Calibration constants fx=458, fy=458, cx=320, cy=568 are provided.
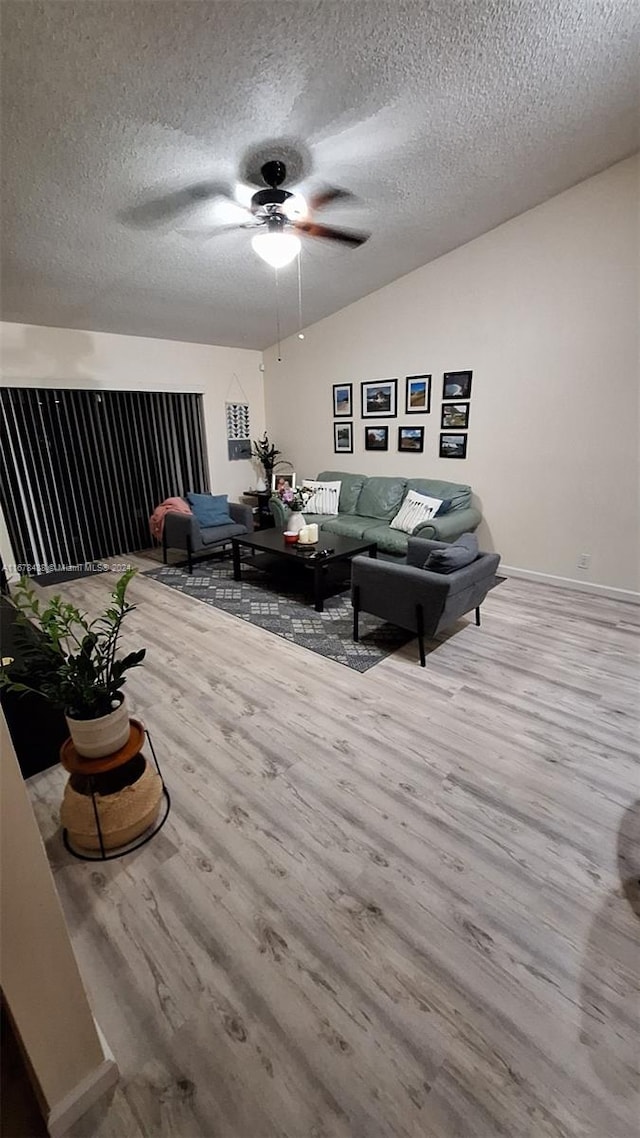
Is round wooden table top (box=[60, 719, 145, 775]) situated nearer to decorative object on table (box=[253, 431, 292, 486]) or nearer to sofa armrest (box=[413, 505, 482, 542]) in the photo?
sofa armrest (box=[413, 505, 482, 542])

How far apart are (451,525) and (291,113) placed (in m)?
3.09

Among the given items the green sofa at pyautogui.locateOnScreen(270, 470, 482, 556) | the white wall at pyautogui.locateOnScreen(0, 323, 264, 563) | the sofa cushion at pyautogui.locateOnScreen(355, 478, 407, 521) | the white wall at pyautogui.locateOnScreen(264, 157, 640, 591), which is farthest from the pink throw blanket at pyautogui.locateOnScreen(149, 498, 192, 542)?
the white wall at pyautogui.locateOnScreen(264, 157, 640, 591)

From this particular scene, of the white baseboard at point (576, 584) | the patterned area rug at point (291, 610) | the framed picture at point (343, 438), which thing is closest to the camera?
the patterned area rug at point (291, 610)

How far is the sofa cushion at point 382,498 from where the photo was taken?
5160 mm

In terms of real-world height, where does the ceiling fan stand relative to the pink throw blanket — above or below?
above

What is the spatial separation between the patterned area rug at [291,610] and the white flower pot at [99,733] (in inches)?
65.5

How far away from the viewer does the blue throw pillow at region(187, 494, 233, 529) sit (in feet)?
17.4

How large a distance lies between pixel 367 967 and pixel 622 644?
2866 mm

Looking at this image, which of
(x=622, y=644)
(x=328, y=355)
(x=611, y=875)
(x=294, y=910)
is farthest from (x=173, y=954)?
(x=328, y=355)

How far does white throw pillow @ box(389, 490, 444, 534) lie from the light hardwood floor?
215 centimetres

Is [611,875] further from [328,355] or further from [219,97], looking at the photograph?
[328,355]

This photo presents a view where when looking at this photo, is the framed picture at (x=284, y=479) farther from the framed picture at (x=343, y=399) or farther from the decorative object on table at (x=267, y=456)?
the framed picture at (x=343, y=399)

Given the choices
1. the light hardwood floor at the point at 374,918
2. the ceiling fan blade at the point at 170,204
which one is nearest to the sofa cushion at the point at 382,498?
the light hardwood floor at the point at 374,918

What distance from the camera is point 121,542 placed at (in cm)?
575
